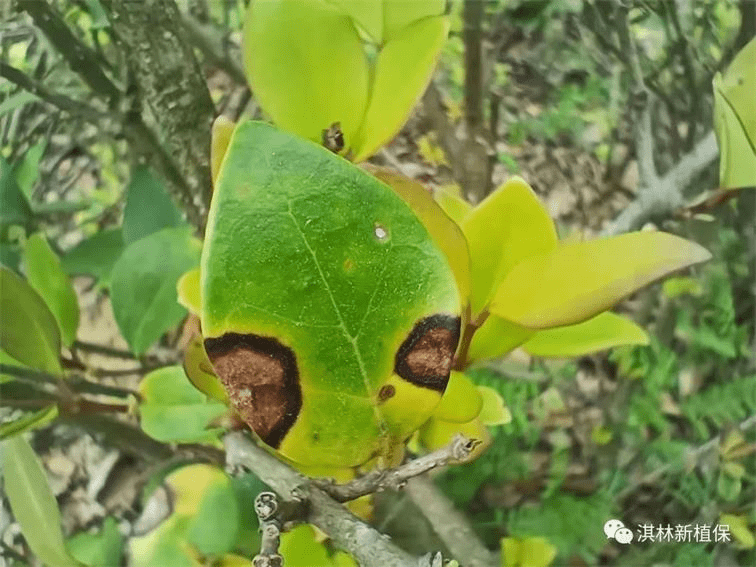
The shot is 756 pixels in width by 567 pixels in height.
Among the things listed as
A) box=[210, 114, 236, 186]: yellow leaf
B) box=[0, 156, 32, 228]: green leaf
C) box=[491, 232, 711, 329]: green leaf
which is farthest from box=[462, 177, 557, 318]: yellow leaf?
box=[0, 156, 32, 228]: green leaf

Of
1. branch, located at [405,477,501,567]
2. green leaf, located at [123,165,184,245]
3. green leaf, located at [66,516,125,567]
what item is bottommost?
branch, located at [405,477,501,567]

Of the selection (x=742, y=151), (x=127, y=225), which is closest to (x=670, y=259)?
(x=742, y=151)

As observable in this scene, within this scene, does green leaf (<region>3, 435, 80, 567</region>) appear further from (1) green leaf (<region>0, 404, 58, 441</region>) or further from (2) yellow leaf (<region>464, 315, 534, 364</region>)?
(2) yellow leaf (<region>464, 315, 534, 364</region>)

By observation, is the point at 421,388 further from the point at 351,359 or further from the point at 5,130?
the point at 5,130

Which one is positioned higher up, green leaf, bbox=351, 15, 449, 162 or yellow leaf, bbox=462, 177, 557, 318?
green leaf, bbox=351, 15, 449, 162

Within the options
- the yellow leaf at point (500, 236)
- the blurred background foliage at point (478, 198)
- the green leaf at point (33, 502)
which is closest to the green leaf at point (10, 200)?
the blurred background foliage at point (478, 198)

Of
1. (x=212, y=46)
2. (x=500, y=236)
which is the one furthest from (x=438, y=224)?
(x=212, y=46)

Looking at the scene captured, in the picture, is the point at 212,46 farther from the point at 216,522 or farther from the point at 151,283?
the point at 216,522
